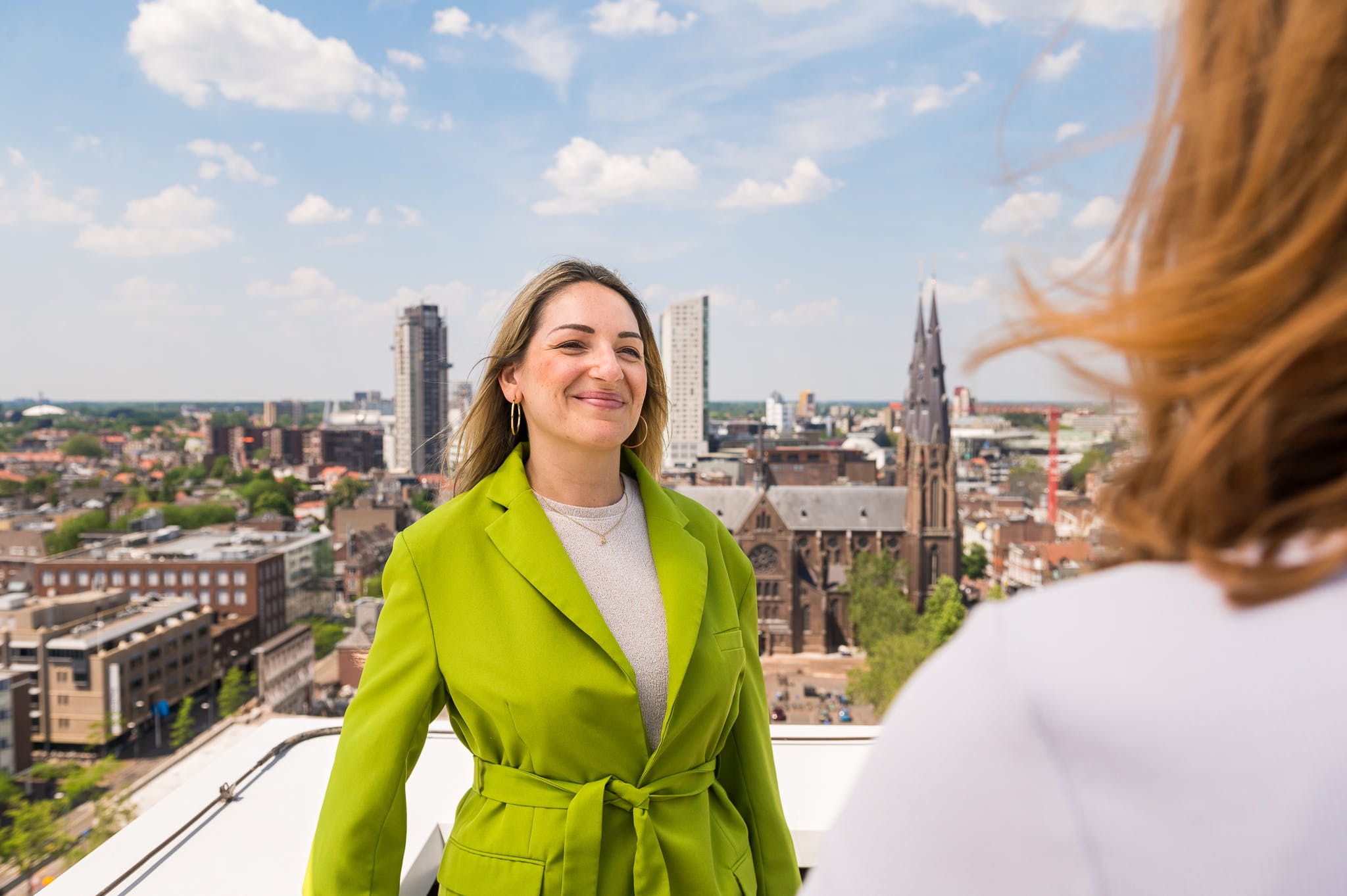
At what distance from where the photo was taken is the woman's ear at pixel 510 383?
136cm

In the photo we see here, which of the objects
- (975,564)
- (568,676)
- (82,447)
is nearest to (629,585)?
(568,676)

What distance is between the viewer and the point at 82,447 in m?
49.1

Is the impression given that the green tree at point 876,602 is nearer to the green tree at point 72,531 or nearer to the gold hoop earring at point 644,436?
the gold hoop earring at point 644,436

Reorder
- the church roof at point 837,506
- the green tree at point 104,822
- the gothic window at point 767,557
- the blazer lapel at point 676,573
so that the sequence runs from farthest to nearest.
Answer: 1. the church roof at point 837,506
2. the gothic window at point 767,557
3. the green tree at point 104,822
4. the blazer lapel at point 676,573

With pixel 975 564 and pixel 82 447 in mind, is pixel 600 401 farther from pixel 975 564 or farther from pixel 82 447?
pixel 82 447

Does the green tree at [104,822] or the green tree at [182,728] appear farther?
the green tree at [182,728]

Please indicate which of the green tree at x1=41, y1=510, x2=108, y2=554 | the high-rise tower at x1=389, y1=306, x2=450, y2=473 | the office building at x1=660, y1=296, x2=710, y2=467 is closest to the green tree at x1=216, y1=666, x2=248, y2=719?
the green tree at x1=41, y1=510, x2=108, y2=554

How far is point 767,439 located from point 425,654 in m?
49.4

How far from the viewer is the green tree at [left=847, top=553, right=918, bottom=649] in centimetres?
2528

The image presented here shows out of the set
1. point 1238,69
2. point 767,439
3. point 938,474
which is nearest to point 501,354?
point 1238,69

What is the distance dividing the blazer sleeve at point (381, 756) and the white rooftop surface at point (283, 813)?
44 centimetres

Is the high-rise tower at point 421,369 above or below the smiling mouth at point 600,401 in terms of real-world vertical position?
above

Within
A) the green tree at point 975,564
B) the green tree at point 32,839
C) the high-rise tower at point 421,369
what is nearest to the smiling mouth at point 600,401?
the green tree at point 32,839

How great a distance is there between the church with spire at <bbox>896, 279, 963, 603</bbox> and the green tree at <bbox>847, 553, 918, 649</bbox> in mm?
1274
